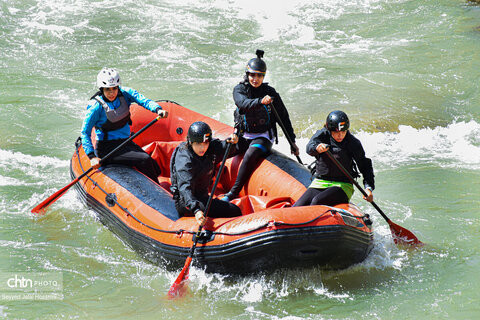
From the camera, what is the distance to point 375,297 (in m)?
5.16

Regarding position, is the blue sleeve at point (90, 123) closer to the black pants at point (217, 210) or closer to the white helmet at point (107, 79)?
the white helmet at point (107, 79)

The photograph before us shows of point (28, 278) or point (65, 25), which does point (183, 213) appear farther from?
point (65, 25)

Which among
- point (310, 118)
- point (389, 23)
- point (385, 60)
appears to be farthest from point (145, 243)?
point (389, 23)

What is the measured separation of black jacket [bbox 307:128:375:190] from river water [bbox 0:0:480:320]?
0.87m

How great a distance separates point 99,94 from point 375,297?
3.48 metres

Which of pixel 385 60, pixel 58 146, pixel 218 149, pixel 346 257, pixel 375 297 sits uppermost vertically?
pixel 385 60

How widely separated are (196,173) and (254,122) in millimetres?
1207

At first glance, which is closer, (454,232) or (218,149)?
(218,149)

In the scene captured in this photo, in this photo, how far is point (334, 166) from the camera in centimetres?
533

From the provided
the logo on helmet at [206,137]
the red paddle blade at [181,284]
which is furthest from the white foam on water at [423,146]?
the red paddle blade at [181,284]

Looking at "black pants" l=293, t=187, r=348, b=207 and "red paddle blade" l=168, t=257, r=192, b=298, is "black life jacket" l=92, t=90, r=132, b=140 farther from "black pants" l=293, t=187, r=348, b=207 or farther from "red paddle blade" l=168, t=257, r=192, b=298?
"black pants" l=293, t=187, r=348, b=207

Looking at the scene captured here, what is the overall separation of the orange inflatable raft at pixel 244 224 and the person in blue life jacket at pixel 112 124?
182 millimetres

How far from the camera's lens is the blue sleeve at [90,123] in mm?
6129

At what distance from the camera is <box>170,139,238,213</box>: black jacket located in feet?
17.0
